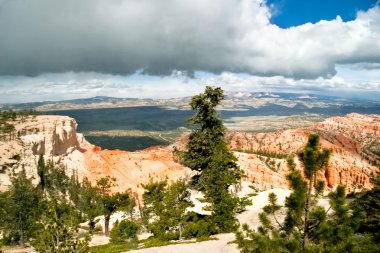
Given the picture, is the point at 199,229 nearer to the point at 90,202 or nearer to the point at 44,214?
the point at 44,214

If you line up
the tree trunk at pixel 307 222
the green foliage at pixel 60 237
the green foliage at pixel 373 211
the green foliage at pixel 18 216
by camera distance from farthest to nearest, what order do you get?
1. the green foliage at pixel 18 216
2. the green foliage at pixel 373 211
3. the green foliage at pixel 60 237
4. the tree trunk at pixel 307 222

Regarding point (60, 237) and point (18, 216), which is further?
point (18, 216)

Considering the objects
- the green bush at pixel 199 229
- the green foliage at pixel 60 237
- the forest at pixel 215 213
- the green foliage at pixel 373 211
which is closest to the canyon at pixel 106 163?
the forest at pixel 215 213

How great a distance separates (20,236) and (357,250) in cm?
6722

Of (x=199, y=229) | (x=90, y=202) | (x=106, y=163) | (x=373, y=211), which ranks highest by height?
(x=373, y=211)

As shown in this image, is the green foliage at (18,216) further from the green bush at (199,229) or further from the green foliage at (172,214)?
the green bush at (199,229)

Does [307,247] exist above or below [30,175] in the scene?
above

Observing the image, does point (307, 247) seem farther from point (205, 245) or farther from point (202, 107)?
point (202, 107)

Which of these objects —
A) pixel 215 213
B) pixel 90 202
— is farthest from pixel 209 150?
pixel 90 202

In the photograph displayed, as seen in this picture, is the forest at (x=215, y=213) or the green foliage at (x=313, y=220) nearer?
the green foliage at (x=313, y=220)

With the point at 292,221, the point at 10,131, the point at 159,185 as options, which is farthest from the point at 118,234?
the point at 10,131

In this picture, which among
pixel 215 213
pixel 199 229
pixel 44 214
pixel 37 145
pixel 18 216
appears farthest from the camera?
pixel 37 145

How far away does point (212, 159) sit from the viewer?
43781 mm

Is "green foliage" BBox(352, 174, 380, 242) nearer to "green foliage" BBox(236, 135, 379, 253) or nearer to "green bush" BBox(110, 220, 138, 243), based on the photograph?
"green foliage" BBox(236, 135, 379, 253)
